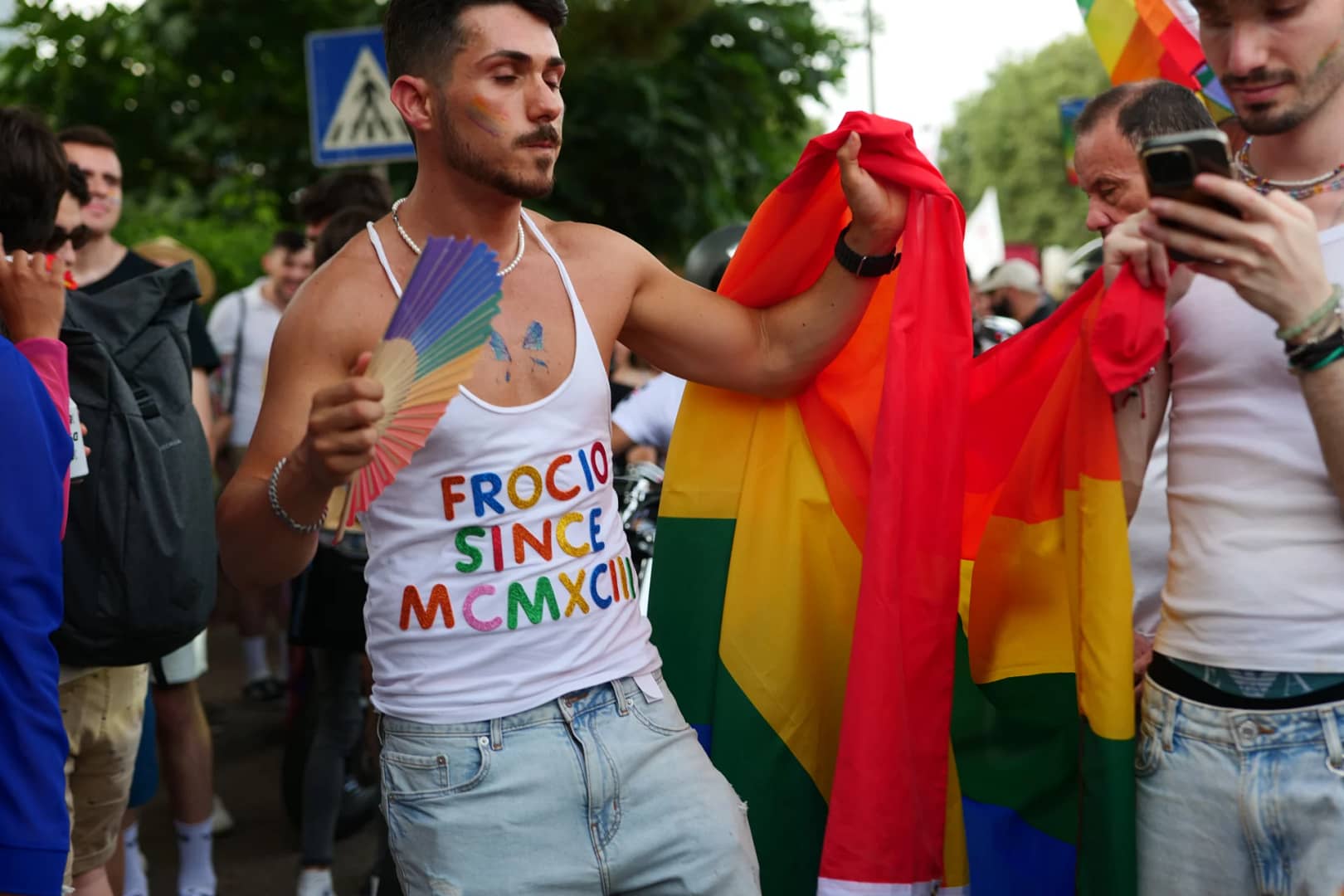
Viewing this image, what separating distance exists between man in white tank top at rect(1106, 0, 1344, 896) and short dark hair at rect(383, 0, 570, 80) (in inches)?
42.0

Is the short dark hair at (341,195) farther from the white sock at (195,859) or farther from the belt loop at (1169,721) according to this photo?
the belt loop at (1169,721)

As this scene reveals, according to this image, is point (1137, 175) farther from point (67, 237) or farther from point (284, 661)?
point (284, 661)

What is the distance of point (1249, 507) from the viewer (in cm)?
212

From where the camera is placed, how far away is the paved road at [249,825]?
5.00m

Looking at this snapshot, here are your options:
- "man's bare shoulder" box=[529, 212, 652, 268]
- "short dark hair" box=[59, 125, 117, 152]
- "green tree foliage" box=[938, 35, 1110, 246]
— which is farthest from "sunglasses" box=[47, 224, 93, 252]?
"green tree foliage" box=[938, 35, 1110, 246]

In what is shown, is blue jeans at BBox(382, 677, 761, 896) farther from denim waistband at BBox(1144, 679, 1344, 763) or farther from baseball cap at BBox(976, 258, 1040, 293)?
baseball cap at BBox(976, 258, 1040, 293)

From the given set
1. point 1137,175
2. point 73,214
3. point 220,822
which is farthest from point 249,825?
point 1137,175

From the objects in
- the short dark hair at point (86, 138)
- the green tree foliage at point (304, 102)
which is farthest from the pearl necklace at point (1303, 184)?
the green tree foliage at point (304, 102)

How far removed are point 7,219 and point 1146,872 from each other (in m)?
2.54

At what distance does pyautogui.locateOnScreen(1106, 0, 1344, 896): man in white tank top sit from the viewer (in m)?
1.96

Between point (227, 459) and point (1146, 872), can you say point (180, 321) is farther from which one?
point (227, 459)

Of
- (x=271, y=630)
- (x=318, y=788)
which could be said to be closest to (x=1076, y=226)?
(x=271, y=630)

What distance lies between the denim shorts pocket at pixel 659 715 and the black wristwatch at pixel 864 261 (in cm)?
89

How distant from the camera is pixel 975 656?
2.78m
